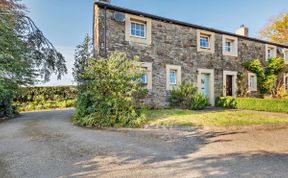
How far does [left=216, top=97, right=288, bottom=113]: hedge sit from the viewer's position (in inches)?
462

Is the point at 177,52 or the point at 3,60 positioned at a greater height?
the point at 177,52

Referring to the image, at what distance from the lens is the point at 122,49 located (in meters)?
11.6

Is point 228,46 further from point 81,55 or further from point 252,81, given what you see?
point 81,55

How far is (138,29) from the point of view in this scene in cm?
1238

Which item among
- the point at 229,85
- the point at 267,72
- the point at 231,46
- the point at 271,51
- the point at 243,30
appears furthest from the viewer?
the point at 271,51

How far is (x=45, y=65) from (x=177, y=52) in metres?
8.61

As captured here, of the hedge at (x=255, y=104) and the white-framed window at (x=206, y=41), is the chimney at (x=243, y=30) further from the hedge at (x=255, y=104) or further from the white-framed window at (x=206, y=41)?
the hedge at (x=255, y=104)

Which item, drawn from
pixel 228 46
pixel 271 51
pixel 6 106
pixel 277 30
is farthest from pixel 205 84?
pixel 277 30

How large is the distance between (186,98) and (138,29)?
5261 millimetres

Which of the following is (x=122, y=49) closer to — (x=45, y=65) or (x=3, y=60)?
(x=45, y=65)

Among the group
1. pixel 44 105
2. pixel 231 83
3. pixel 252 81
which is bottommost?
pixel 44 105

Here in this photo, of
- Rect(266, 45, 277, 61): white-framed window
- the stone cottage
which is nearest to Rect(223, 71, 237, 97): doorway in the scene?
the stone cottage

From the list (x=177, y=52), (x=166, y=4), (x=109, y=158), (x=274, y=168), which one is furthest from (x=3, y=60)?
(x=166, y=4)

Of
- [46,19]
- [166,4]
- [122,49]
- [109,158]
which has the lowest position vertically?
[109,158]
